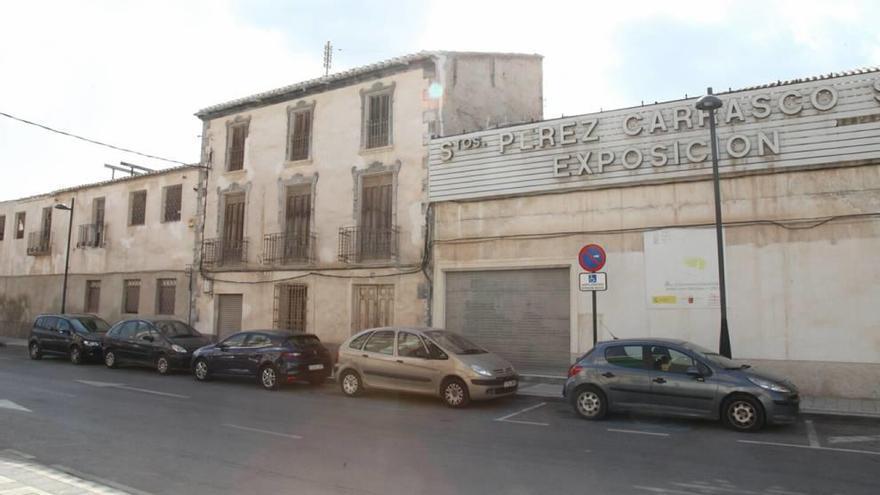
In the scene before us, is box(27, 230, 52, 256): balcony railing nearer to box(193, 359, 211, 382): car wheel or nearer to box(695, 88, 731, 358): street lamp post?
box(193, 359, 211, 382): car wheel

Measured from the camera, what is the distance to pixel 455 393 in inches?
431

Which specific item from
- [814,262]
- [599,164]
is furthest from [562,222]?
[814,262]

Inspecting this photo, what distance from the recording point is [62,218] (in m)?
27.7

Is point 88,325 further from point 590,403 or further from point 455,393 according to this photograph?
point 590,403

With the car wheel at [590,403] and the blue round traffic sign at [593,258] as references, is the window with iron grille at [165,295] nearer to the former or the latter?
the blue round traffic sign at [593,258]

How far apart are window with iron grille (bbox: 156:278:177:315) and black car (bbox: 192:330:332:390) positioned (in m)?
8.48

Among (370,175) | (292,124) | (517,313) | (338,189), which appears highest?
(292,124)

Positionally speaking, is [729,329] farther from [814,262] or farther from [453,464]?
[453,464]

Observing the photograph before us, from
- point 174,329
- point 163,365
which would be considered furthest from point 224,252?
point 163,365

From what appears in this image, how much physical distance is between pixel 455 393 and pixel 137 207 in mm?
19342

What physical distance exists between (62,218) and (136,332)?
1456cm

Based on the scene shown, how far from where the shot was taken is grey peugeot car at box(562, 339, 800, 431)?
339 inches

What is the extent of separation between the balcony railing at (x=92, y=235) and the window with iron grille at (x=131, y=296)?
2823mm

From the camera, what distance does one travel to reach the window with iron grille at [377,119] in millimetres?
18016
